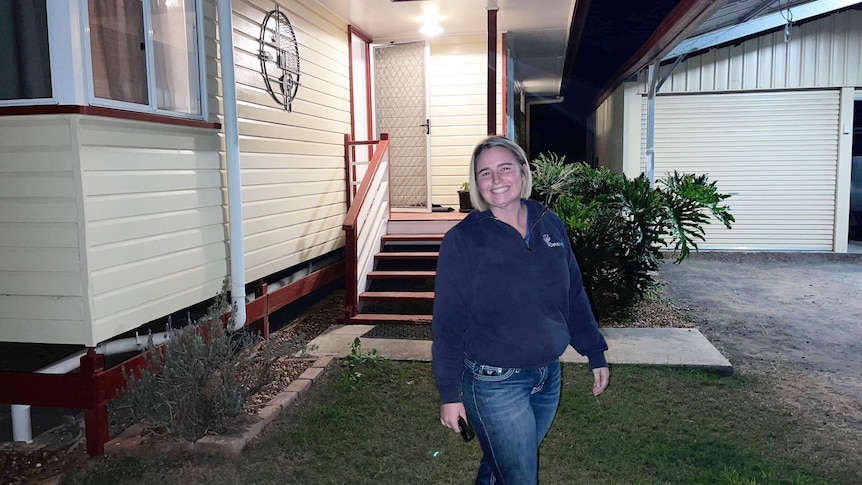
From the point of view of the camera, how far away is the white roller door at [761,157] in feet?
35.4

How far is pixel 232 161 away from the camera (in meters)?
4.57

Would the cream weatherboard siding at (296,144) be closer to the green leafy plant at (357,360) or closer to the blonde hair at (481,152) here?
the green leafy plant at (357,360)

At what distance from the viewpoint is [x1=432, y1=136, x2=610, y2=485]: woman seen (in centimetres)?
197

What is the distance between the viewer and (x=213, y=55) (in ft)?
15.6

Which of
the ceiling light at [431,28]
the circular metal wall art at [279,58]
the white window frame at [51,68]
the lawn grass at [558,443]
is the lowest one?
the lawn grass at [558,443]

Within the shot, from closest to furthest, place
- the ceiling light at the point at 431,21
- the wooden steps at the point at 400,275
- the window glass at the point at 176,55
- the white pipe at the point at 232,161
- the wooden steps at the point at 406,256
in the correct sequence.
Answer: the window glass at the point at 176,55, the white pipe at the point at 232,161, the wooden steps at the point at 400,275, the wooden steps at the point at 406,256, the ceiling light at the point at 431,21

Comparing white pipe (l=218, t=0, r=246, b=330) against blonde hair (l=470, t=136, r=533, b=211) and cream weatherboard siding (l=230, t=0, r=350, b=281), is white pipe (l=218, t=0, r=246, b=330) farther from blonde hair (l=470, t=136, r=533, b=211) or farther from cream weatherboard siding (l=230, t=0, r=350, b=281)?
blonde hair (l=470, t=136, r=533, b=211)

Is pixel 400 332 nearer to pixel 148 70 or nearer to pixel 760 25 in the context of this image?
pixel 148 70

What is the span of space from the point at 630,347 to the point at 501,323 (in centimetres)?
347

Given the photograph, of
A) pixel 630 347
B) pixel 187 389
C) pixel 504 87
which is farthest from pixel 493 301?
pixel 504 87

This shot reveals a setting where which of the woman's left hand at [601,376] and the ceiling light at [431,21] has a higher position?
the ceiling light at [431,21]

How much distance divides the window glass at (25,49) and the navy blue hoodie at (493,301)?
254cm

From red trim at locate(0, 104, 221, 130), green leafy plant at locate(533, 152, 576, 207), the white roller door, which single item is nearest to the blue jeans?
red trim at locate(0, 104, 221, 130)

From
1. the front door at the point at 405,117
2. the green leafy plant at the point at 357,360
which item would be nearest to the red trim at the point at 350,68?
the front door at the point at 405,117
